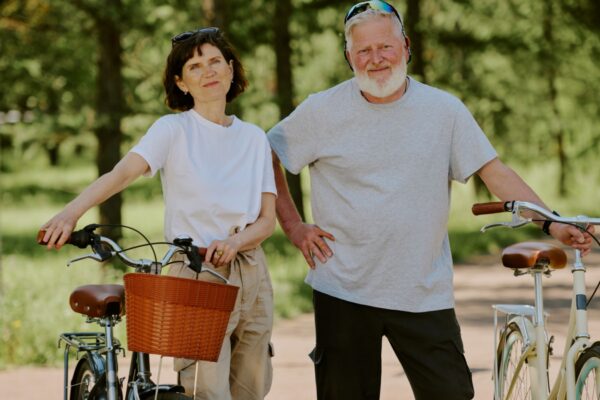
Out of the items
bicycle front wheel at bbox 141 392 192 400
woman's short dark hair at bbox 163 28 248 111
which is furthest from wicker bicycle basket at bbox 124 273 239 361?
woman's short dark hair at bbox 163 28 248 111

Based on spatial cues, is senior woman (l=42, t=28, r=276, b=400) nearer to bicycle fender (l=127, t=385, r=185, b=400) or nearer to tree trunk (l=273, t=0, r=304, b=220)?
bicycle fender (l=127, t=385, r=185, b=400)

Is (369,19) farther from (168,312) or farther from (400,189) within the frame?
(168,312)

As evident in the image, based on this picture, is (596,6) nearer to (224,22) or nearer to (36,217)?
(224,22)

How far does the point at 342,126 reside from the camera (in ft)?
17.8

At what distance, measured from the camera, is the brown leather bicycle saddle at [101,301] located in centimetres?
525

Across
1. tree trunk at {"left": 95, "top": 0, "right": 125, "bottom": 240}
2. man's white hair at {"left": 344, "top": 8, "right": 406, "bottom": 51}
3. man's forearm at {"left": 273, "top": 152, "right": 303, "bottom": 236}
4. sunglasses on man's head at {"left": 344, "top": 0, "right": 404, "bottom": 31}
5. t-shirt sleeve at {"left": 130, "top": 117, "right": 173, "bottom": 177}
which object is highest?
tree trunk at {"left": 95, "top": 0, "right": 125, "bottom": 240}

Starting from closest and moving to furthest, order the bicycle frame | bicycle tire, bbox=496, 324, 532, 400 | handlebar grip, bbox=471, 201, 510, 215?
the bicycle frame → handlebar grip, bbox=471, 201, 510, 215 → bicycle tire, bbox=496, 324, 532, 400

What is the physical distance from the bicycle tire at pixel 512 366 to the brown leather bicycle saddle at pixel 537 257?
46 centimetres

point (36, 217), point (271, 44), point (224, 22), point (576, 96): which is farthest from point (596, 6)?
point (36, 217)

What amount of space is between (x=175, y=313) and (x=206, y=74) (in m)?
1.23

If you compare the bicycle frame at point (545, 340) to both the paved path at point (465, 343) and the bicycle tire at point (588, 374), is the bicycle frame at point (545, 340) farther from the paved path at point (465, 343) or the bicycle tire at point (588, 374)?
the paved path at point (465, 343)

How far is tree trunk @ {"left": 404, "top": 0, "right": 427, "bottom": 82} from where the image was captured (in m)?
22.5

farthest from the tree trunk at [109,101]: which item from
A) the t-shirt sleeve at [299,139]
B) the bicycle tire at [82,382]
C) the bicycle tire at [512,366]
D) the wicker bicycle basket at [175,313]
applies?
the wicker bicycle basket at [175,313]

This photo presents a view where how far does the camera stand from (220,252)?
4.84 m
